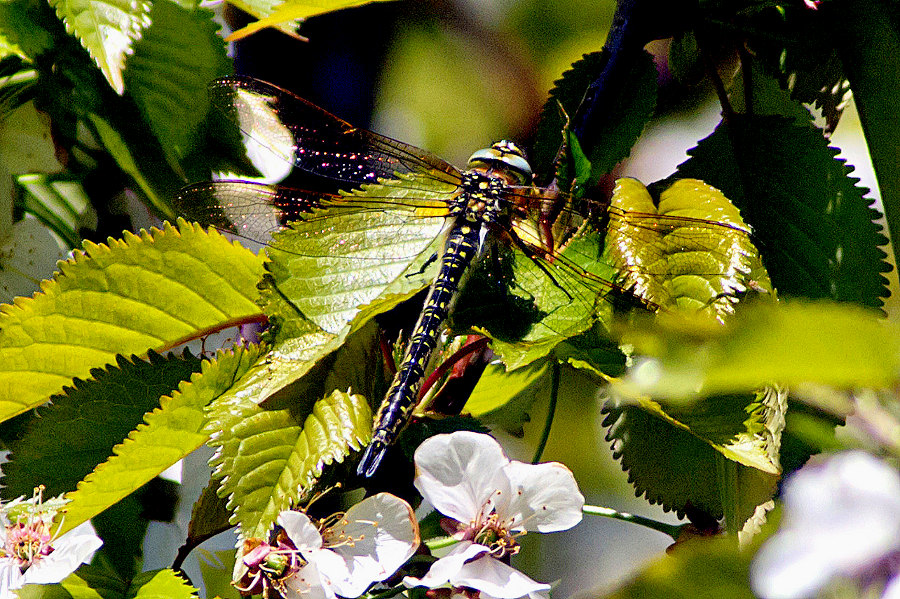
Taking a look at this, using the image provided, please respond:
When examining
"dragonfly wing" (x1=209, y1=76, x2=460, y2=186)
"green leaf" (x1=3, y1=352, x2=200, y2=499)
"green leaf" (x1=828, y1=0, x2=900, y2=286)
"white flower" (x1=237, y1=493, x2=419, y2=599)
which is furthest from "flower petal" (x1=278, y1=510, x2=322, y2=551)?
"green leaf" (x1=828, y1=0, x2=900, y2=286)

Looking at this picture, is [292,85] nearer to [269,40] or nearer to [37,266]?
[269,40]

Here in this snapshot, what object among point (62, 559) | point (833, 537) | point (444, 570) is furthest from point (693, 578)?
point (62, 559)

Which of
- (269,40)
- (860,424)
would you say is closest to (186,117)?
(269,40)

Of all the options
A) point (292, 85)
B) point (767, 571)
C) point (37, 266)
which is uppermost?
point (292, 85)

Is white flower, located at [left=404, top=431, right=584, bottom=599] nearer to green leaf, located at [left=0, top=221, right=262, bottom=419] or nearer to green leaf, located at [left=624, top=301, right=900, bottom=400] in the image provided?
green leaf, located at [left=0, top=221, right=262, bottom=419]

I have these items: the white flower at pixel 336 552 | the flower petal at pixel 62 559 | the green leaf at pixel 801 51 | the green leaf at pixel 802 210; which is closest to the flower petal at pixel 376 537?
the white flower at pixel 336 552

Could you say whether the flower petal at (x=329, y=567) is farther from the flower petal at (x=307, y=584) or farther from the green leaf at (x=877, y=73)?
the green leaf at (x=877, y=73)
